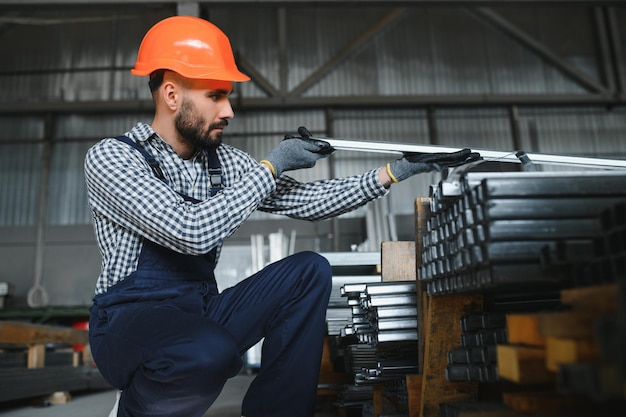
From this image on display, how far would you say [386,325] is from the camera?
193cm

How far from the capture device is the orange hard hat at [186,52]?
201 centimetres

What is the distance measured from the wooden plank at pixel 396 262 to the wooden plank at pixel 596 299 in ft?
3.99

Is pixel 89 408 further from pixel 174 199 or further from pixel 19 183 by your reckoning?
pixel 19 183

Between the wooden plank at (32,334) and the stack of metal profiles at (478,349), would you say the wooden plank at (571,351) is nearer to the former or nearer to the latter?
the stack of metal profiles at (478,349)

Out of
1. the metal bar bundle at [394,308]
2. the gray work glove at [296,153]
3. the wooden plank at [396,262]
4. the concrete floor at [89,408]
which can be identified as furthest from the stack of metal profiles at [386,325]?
the concrete floor at [89,408]

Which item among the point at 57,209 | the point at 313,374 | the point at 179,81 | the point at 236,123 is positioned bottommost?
the point at 313,374

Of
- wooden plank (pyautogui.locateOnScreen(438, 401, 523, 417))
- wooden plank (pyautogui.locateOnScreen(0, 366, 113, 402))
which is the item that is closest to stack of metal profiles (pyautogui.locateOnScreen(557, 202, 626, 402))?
wooden plank (pyautogui.locateOnScreen(438, 401, 523, 417))

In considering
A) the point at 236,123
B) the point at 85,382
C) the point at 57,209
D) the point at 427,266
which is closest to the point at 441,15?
the point at 236,123

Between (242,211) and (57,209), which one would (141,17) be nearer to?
(57,209)

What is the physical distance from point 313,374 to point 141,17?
7555 millimetres

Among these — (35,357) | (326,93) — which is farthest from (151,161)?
(326,93)

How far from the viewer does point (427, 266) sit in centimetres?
172

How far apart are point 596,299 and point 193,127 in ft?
4.81

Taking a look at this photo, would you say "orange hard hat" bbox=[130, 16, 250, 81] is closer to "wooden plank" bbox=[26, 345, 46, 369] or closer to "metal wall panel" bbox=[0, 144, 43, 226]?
"wooden plank" bbox=[26, 345, 46, 369]
